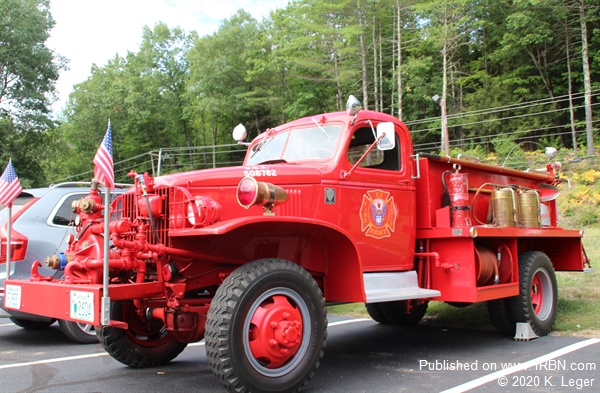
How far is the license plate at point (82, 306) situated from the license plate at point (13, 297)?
0.78 meters

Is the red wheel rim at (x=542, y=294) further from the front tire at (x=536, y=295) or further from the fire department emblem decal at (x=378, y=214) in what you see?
the fire department emblem decal at (x=378, y=214)

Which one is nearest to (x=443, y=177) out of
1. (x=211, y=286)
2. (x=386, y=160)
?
(x=386, y=160)

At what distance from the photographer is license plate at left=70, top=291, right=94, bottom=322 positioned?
352 cm

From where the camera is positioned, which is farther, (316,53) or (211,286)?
→ (316,53)

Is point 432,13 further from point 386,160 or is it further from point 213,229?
point 213,229

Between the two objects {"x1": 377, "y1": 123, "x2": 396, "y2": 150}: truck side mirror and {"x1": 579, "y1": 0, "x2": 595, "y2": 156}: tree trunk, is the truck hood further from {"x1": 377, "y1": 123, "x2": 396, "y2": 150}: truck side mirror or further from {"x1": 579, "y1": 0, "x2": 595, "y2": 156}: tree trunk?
{"x1": 579, "y1": 0, "x2": 595, "y2": 156}: tree trunk

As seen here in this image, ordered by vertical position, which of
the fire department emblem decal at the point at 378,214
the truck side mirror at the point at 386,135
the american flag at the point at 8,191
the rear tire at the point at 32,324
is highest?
the truck side mirror at the point at 386,135

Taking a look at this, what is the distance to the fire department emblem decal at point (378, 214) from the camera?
17.0ft

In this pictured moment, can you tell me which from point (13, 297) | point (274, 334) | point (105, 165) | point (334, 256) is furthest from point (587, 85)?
A: point (13, 297)

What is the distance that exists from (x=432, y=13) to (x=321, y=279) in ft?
103

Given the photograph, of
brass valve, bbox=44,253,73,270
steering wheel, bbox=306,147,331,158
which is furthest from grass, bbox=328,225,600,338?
brass valve, bbox=44,253,73,270

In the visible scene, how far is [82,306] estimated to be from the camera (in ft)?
11.8

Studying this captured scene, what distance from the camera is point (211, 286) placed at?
4.58 m

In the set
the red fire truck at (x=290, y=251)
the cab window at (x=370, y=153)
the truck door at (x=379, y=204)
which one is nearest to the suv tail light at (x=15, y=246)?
the red fire truck at (x=290, y=251)
